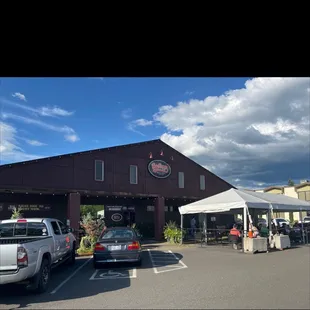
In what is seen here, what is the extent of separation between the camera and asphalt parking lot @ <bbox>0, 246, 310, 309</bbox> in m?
7.18

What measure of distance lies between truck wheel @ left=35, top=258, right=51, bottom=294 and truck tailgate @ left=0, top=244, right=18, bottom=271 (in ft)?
2.79

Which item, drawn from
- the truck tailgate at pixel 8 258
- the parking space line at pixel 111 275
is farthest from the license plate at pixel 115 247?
the truck tailgate at pixel 8 258

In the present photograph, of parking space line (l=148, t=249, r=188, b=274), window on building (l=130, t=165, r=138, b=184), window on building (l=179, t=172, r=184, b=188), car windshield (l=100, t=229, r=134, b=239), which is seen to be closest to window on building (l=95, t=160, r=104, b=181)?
window on building (l=130, t=165, r=138, b=184)

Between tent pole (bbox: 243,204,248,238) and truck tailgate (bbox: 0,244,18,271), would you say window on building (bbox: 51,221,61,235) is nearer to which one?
truck tailgate (bbox: 0,244,18,271)

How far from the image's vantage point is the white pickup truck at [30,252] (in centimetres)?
790

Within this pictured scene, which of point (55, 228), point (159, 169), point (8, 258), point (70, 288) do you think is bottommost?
point (70, 288)

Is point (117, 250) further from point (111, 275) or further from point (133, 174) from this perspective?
point (133, 174)

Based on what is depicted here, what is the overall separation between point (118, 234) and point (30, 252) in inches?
182

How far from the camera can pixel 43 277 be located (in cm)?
885

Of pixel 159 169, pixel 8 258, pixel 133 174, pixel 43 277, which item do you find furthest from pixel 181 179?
pixel 8 258

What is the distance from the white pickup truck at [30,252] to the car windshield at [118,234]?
150cm
